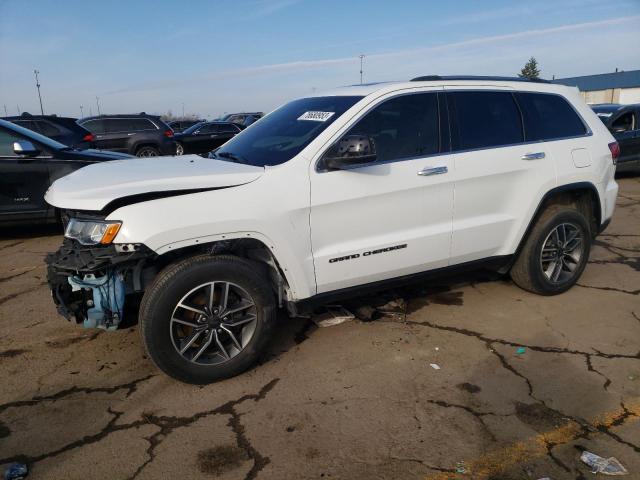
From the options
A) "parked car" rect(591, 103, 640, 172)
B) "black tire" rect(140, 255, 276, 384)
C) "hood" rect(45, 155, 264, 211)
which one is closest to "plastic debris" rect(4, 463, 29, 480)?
"black tire" rect(140, 255, 276, 384)

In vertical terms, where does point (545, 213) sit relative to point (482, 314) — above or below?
above

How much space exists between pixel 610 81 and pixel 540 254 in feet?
234

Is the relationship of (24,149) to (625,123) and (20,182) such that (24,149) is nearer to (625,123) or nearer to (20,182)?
(20,182)

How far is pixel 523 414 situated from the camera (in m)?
2.77

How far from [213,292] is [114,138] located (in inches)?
489

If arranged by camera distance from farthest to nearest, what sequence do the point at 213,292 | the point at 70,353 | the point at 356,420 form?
the point at 70,353, the point at 213,292, the point at 356,420

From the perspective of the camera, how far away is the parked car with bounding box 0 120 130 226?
6.25m

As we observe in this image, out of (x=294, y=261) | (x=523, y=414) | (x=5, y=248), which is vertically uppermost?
(x=294, y=261)

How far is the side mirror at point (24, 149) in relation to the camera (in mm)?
5953

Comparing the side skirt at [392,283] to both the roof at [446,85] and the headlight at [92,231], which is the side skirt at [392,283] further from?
the roof at [446,85]

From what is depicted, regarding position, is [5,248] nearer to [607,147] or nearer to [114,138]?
[607,147]

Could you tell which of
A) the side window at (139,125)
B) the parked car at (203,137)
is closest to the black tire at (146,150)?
the side window at (139,125)

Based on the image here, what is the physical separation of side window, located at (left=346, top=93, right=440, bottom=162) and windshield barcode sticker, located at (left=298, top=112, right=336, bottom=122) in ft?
0.76

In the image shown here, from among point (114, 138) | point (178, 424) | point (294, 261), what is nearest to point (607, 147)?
point (294, 261)
